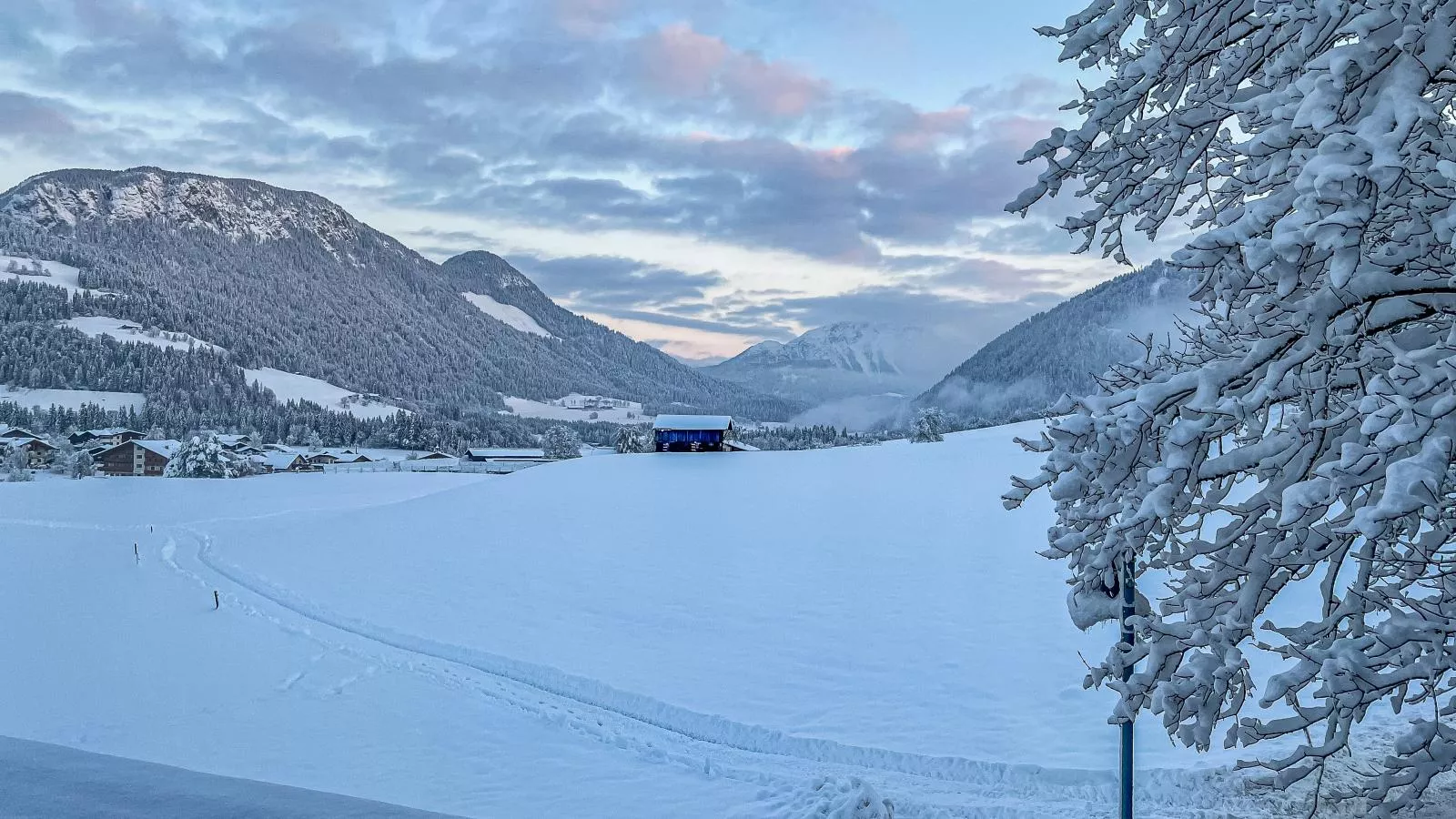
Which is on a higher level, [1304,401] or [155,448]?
[1304,401]

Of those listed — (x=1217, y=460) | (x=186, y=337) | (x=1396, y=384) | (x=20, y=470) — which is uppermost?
(x=186, y=337)

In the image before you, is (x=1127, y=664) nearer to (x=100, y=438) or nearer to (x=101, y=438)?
(x=101, y=438)

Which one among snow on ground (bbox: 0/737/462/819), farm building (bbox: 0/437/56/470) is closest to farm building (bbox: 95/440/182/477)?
farm building (bbox: 0/437/56/470)

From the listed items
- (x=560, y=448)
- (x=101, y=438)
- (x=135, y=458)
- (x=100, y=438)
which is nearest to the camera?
(x=135, y=458)

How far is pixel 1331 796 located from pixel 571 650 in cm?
1462

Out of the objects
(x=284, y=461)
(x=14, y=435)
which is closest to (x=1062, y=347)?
(x=284, y=461)

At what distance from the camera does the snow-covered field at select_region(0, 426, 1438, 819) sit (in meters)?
10.5

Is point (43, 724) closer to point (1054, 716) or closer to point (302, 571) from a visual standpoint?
point (302, 571)

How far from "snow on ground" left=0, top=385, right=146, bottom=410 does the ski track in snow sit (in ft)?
508

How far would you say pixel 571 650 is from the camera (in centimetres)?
1703

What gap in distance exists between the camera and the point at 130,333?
191m

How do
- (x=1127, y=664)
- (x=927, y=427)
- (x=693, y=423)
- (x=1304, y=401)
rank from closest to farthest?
(x=1304, y=401)
(x=1127, y=664)
(x=693, y=423)
(x=927, y=427)

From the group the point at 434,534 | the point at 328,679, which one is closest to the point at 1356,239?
the point at 328,679

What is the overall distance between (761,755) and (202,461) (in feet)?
276
